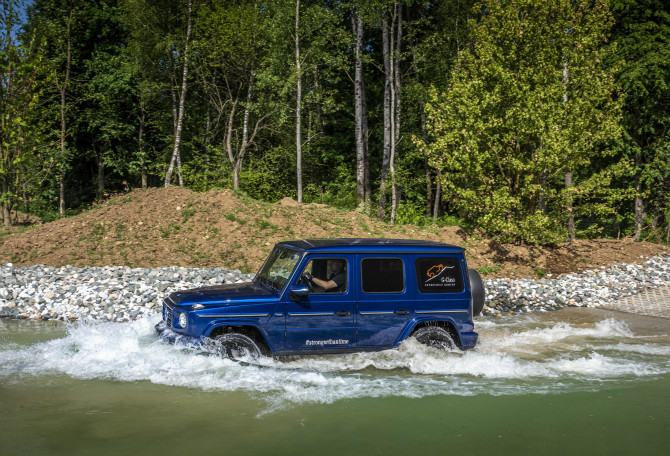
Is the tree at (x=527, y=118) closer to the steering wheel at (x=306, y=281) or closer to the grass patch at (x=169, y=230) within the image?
the grass patch at (x=169, y=230)

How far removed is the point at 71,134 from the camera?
98.1 feet

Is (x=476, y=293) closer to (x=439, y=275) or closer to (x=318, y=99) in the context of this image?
(x=439, y=275)

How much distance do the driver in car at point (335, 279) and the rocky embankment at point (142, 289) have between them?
5.41m

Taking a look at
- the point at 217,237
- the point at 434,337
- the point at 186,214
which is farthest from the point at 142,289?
the point at 434,337

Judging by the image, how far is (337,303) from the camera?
22.7 ft

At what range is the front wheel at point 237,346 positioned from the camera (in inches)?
257

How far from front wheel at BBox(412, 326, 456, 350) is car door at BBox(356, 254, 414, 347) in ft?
0.93

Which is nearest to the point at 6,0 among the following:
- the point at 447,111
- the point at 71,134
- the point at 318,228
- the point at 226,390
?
the point at 71,134

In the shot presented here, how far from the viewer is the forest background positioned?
17.5 meters

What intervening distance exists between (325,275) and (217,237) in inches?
407

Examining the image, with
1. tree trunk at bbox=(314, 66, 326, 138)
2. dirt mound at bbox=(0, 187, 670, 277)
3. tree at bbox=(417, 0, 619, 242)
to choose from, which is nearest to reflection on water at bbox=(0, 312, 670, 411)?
dirt mound at bbox=(0, 187, 670, 277)

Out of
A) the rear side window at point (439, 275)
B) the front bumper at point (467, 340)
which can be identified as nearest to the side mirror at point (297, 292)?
the rear side window at point (439, 275)

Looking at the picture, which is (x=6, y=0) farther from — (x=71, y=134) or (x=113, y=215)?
(x=113, y=215)

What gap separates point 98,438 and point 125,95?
30.3 m
